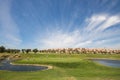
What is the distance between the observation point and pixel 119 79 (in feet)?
133

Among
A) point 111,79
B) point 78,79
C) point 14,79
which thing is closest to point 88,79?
point 78,79

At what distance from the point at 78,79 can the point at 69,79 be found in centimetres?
208

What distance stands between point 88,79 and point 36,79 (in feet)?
38.7

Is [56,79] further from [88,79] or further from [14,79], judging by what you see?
[14,79]

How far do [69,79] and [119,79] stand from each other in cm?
1133

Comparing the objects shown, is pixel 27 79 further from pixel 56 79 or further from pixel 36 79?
pixel 56 79

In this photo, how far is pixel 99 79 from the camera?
40.8 meters

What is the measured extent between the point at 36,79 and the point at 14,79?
5.37 metres

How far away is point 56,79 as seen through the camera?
4081 centimetres

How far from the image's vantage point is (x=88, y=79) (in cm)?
Result: 4041

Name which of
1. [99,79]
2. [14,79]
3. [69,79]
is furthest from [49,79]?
[99,79]

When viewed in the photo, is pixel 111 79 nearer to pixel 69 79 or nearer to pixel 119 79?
pixel 119 79

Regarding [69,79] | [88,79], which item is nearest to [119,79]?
[88,79]

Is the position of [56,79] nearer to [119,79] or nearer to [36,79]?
[36,79]
